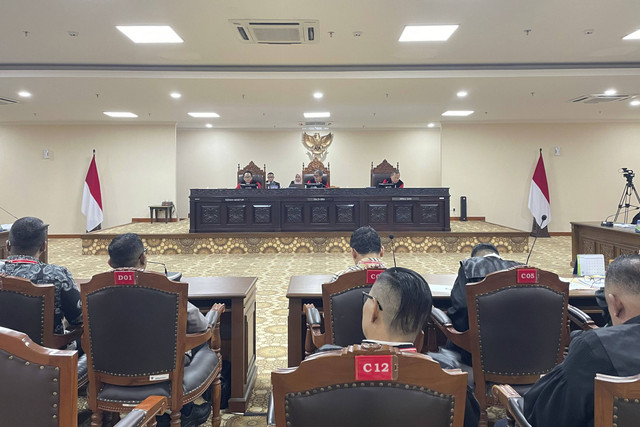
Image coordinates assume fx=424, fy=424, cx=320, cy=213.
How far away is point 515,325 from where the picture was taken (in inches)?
71.9

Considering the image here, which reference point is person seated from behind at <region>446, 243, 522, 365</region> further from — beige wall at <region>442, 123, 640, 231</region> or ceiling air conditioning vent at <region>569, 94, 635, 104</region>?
beige wall at <region>442, 123, 640, 231</region>

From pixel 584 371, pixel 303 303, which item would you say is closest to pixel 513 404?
pixel 584 371

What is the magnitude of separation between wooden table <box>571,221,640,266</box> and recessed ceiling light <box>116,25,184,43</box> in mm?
5848

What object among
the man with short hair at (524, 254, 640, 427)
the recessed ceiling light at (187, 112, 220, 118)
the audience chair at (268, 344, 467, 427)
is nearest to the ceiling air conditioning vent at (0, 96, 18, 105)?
the recessed ceiling light at (187, 112, 220, 118)

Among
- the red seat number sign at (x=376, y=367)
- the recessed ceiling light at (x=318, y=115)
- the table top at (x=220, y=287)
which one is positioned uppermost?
the recessed ceiling light at (x=318, y=115)

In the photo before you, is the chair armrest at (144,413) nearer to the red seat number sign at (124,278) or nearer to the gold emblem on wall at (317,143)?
the red seat number sign at (124,278)

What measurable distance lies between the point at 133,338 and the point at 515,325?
1.61 metres

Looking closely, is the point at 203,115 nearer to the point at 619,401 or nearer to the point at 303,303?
the point at 303,303

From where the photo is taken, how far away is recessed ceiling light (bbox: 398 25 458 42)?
4906 mm

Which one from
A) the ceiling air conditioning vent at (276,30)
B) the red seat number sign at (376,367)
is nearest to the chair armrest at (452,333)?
the red seat number sign at (376,367)

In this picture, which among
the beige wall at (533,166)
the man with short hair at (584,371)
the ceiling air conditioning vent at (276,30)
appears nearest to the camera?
the man with short hair at (584,371)

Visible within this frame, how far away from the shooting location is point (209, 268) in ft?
21.1

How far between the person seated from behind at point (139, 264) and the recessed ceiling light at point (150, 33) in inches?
148

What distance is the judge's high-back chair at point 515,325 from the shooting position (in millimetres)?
1814
